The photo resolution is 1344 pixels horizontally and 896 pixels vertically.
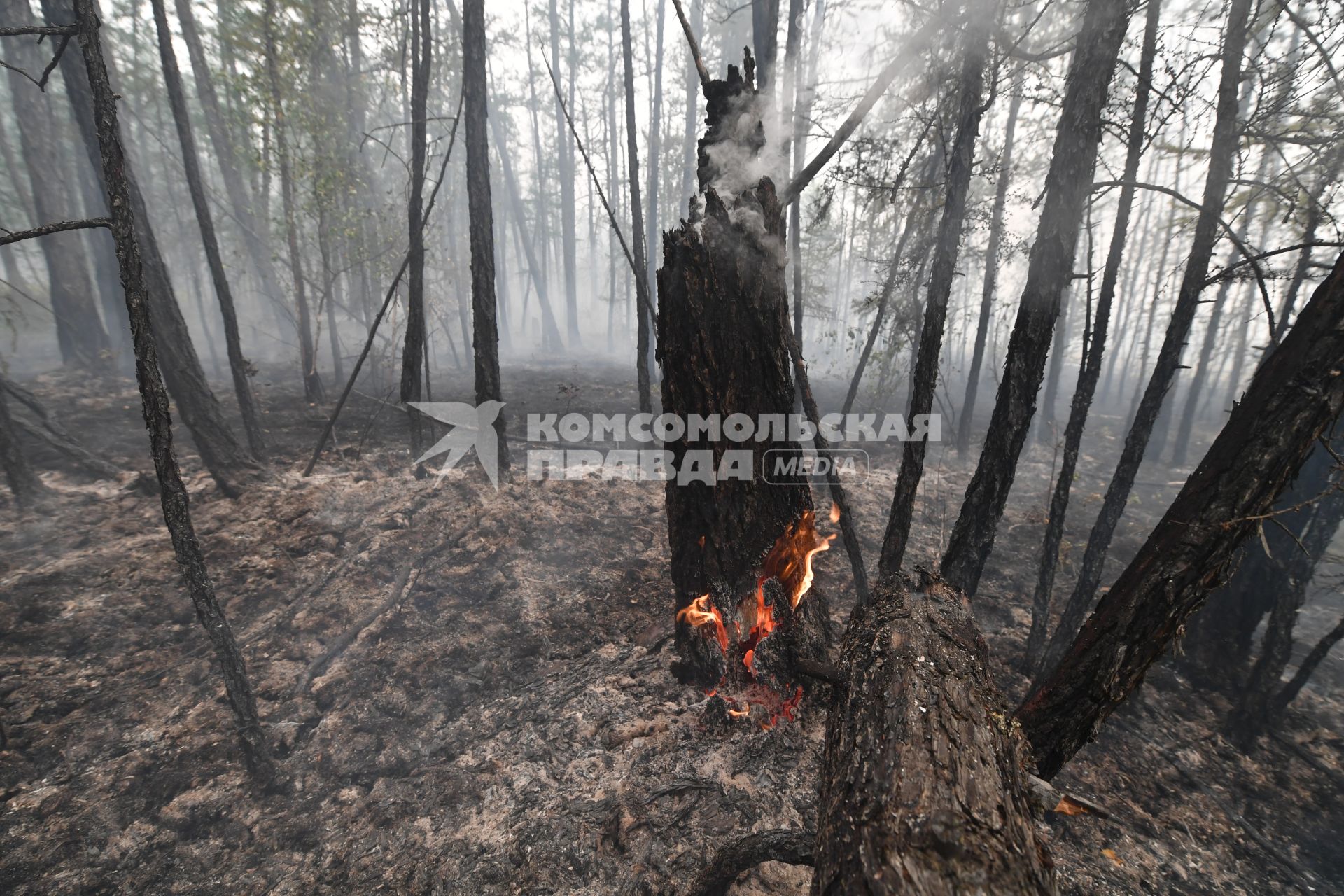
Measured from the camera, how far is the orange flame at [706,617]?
426 centimetres

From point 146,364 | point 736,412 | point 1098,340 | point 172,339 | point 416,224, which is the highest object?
point 416,224

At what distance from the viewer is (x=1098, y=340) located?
4.85 meters

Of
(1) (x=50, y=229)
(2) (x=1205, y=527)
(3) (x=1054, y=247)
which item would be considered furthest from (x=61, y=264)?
(2) (x=1205, y=527)

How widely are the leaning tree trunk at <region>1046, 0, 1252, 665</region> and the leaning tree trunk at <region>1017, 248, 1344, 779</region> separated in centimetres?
294

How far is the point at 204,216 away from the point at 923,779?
415 inches

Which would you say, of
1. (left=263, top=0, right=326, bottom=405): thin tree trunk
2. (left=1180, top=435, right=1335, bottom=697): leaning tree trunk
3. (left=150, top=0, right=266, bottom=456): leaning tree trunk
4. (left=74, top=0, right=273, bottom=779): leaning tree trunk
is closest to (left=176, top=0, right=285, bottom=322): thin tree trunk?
(left=263, top=0, right=326, bottom=405): thin tree trunk

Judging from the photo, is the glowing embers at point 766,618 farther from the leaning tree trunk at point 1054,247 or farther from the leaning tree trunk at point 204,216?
the leaning tree trunk at point 204,216

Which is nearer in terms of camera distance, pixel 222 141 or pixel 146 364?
pixel 146 364

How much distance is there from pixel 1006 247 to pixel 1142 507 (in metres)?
7.67

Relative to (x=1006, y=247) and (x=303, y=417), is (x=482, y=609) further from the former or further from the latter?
(x=1006, y=247)

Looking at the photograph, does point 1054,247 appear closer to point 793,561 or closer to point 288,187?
point 793,561

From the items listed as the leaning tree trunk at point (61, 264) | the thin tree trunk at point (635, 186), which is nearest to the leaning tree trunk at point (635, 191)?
the thin tree trunk at point (635, 186)

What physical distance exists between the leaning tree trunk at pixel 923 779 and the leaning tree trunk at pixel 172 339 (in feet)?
29.8

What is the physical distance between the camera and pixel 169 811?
367cm
